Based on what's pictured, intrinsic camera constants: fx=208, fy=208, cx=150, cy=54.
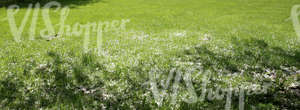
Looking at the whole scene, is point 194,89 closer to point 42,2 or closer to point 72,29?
point 72,29

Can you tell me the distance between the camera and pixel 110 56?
1075cm

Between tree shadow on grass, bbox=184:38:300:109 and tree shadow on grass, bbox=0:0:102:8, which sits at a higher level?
tree shadow on grass, bbox=0:0:102:8

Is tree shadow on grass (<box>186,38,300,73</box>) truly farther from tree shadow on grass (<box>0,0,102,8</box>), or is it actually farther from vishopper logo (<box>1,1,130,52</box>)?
tree shadow on grass (<box>0,0,102,8</box>)

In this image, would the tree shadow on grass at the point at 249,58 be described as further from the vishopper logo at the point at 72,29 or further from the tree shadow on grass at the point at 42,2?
the tree shadow on grass at the point at 42,2

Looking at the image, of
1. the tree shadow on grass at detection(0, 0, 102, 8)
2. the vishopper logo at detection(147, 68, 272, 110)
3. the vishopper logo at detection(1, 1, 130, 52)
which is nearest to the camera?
the vishopper logo at detection(147, 68, 272, 110)

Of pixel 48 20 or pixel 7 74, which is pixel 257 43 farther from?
pixel 48 20

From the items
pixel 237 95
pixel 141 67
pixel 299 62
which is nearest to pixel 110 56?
pixel 141 67

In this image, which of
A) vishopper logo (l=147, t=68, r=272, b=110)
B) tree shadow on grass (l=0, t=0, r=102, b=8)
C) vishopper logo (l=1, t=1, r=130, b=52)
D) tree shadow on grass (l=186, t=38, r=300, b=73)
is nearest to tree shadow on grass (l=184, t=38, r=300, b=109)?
tree shadow on grass (l=186, t=38, r=300, b=73)

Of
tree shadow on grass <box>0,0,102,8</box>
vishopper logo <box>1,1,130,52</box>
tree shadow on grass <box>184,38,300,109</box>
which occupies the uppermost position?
tree shadow on grass <box>0,0,102,8</box>

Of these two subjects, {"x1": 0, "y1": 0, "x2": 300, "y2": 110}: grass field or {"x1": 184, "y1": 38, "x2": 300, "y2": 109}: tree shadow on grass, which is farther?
{"x1": 184, "y1": 38, "x2": 300, "y2": 109}: tree shadow on grass

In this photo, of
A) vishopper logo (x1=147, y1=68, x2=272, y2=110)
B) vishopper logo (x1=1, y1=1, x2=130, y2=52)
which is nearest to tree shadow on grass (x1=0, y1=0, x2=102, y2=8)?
vishopper logo (x1=1, y1=1, x2=130, y2=52)

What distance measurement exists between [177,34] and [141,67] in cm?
765

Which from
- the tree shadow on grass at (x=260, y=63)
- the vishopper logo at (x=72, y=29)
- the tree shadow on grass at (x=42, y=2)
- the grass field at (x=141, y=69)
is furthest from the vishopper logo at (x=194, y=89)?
the tree shadow on grass at (x=42, y=2)

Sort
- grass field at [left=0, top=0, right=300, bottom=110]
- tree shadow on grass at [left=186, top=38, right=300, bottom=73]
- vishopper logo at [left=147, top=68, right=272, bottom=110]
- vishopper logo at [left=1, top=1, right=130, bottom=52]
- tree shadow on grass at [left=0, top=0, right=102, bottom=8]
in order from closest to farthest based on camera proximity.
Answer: grass field at [left=0, top=0, right=300, bottom=110] → vishopper logo at [left=147, top=68, right=272, bottom=110] → tree shadow on grass at [left=186, top=38, right=300, bottom=73] → vishopper logo at [left=1, top=1, right=130, bottom=52] → tree shadow on grass at [left=0, top=0, right=102, bottom=8]
